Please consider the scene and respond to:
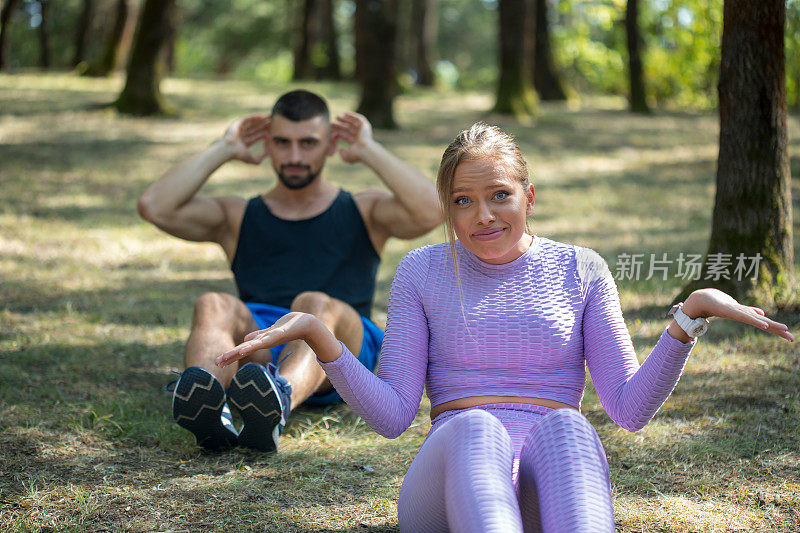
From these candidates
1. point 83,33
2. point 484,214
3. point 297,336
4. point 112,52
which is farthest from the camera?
point 83,33

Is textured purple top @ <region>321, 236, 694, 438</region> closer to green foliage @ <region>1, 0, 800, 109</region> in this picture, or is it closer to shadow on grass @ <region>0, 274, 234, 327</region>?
shadow on grass @ <region>0, 274, 234, 327</region>

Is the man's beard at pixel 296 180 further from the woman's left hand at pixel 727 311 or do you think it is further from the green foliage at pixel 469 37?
the green foliage at pixel 469 37

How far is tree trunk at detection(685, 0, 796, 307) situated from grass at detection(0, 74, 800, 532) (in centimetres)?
34

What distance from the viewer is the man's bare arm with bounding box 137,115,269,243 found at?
446cm

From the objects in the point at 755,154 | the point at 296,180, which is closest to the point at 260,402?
the point at 296,180

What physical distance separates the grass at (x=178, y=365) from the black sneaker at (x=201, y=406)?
0.16 metres

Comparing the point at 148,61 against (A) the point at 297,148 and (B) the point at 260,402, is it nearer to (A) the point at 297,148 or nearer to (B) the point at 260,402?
(A) the point at 297,148

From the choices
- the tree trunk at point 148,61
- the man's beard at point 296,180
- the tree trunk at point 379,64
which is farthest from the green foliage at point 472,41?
the man's beard at point 296,180

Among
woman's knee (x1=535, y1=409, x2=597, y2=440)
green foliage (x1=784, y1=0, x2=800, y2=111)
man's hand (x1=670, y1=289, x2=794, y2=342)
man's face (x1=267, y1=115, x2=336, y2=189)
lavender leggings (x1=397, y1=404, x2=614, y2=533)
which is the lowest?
lavender leggings (x1=397, y1=404, x2=614, y2=533)

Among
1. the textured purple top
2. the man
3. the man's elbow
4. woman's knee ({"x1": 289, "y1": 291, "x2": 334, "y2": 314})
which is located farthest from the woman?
the man's elbow

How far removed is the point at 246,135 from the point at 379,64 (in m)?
7.70

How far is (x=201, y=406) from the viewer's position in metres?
3.37

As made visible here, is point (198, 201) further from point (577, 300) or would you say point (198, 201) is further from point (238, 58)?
point (238, 58)

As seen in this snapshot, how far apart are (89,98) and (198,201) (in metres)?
10.2
